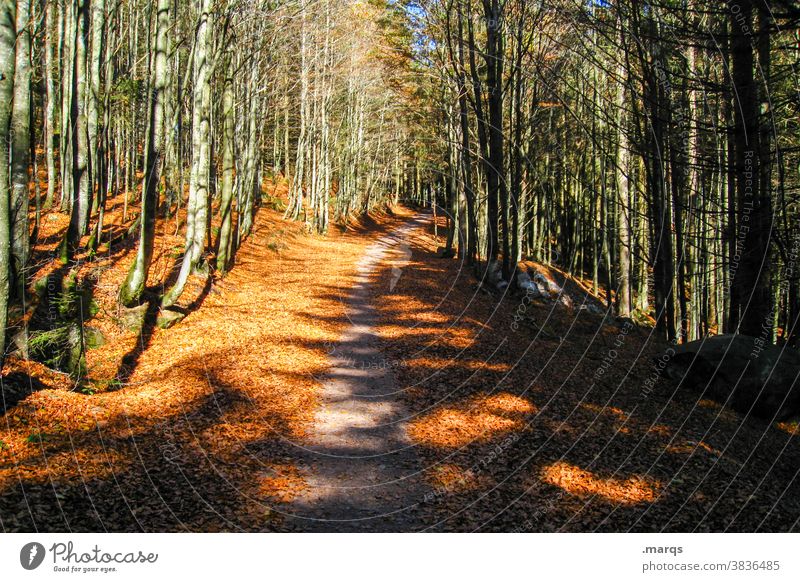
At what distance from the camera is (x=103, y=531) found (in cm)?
573

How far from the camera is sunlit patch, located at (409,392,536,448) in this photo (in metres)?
8.98

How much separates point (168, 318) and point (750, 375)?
13.7 meters

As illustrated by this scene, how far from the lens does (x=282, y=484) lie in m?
7.30

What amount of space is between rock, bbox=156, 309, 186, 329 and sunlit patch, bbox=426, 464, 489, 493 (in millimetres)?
9614

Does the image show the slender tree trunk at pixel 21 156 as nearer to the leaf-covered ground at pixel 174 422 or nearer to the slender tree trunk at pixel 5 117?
the slender tree trunk at pixel 5 117

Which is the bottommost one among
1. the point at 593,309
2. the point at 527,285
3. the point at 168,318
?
the point at 593,309

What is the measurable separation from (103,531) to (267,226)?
29.4 metres

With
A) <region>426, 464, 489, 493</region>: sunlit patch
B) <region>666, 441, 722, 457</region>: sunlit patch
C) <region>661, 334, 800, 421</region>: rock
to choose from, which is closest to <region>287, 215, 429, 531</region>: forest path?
<region>426, 464, 489, 493</region>: sunlit patch

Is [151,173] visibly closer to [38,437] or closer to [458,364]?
[38,437]

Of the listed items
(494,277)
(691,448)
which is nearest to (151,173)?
(691,448)

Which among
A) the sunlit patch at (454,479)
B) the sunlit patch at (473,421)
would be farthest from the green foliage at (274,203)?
the sunlit patch at (454,479)

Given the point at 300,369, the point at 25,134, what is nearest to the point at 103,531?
the point at 300,369

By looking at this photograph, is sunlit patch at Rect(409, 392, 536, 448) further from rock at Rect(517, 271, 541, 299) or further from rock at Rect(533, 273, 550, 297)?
rock at Rect(533, 273, 550, 297)
